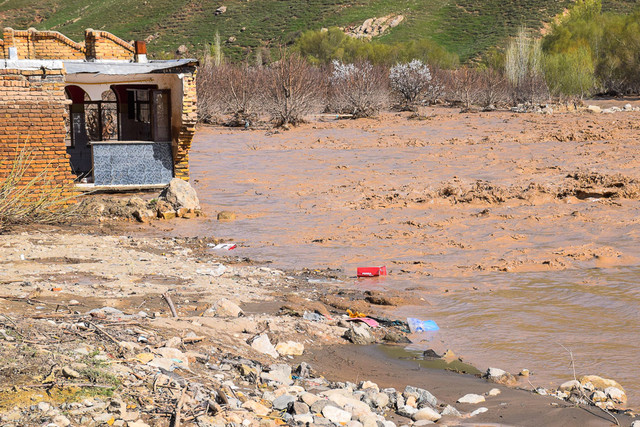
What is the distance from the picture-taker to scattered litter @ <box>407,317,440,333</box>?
283 inches

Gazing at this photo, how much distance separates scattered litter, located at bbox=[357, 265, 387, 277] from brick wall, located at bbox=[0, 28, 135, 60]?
11.4m

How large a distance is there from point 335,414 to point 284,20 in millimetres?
68793

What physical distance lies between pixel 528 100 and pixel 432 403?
3272cm

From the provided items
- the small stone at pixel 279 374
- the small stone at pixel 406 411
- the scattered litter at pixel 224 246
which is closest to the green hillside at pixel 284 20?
the scattered litter at pixel 224 246

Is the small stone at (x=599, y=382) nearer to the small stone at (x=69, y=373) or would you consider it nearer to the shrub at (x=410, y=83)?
the small stone at (x=69, y=373)

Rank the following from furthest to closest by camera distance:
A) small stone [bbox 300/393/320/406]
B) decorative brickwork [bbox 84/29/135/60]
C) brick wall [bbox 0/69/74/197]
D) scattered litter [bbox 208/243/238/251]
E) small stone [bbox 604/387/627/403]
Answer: decorative brickwork [bbox 84/29/135/60], brick wall [bbox 0/69/74/197], scattered litter [bbox 208/243/238/251], small stone [bbox 604/387/627/403], small stone [bbox 300/393/320/406]

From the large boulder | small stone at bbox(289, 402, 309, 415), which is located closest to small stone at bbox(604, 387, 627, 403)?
small stone at bbox(289, 402, 309, 415)

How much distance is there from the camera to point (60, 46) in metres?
18.5

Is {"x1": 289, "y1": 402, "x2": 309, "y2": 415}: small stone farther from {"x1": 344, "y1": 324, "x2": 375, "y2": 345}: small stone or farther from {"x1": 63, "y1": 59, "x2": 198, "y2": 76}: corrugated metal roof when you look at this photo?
{"x1": 63, "y1": 59, "x2": 198, "y2": 76}: corrugated metal roof

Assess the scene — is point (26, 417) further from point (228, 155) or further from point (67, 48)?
point (228, 155)

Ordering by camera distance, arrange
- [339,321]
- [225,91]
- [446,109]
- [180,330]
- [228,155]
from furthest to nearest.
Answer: [446,109] → [225,91] → [228,155] → [339,321] → [180,330]

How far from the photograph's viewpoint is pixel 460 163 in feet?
61.2

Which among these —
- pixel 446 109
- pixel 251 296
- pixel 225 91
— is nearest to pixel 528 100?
pixel 446 109

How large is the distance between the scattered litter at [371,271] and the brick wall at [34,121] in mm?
5897
